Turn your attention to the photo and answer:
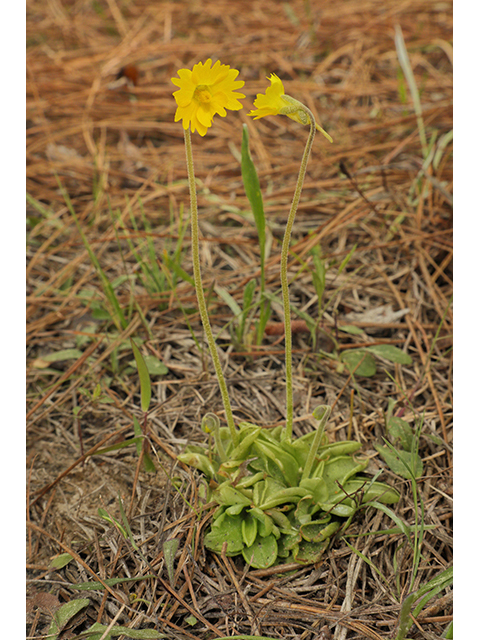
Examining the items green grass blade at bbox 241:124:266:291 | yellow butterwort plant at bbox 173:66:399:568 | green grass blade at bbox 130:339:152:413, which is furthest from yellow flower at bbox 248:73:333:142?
green grass blade at bbox 130:339:152:413

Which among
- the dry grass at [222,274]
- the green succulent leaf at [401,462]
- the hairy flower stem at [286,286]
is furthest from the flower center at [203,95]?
the green succulent leaf at [401,462]

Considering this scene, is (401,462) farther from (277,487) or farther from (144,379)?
(144,379)

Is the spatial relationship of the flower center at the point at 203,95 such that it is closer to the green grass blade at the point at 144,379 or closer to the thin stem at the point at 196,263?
the thin stem at the point at 196,263

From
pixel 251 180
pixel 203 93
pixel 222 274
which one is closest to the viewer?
pixel 203 93

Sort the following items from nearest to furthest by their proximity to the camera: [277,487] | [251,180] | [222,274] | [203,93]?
1. [203,93]
2. [277,487]
3. [251,180]
4. [222,274]

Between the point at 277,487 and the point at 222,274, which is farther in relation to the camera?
the point at 222,274

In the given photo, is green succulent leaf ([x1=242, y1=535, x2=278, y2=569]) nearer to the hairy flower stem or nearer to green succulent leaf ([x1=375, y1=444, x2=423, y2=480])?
the hairy flower stem

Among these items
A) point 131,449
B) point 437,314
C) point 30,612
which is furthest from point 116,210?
point 30,612

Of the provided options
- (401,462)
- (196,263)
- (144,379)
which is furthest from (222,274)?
(401,462)
